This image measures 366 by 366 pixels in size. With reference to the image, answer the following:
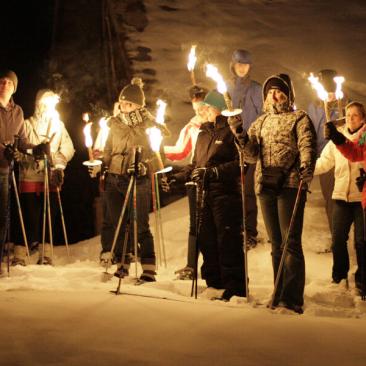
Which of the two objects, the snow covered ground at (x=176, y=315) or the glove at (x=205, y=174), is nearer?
the snow covered ground at (x=176, y=315)

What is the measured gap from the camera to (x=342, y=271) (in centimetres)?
759

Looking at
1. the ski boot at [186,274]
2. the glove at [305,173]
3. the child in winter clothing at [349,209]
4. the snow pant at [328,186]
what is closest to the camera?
the glove at [305,173]

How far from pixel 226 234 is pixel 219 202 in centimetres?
33

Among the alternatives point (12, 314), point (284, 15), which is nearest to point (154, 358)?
point (12, 314)

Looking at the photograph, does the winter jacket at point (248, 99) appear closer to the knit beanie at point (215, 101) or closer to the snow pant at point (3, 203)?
the knit beanie at point (215, 101)

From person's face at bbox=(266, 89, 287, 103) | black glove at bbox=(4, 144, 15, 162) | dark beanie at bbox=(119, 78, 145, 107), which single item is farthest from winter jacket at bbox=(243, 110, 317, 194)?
black glove at bbox=(4, 144, 15, 162)

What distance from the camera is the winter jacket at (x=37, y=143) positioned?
29.8 feet

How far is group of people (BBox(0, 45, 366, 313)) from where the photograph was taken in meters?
6.22

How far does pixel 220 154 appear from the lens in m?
6.86

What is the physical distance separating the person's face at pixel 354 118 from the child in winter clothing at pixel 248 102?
6.23ft

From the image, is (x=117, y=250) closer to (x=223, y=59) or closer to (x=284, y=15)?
(x=223, y=59)

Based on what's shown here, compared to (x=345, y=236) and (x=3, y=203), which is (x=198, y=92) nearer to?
(x=345, y=236)

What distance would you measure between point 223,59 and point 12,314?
11.2 metres

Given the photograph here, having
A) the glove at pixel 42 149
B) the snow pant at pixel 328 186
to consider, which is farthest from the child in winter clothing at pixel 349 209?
the glove at pixel 42 149
